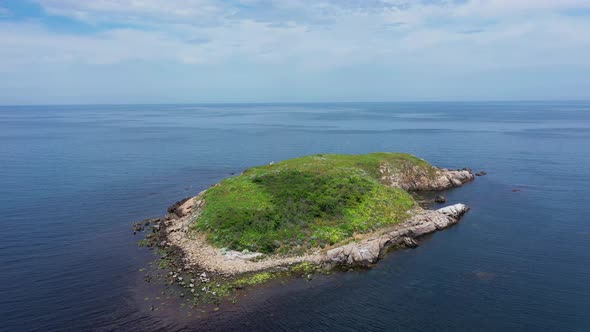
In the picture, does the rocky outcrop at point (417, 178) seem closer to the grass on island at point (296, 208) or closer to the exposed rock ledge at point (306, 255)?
the grass on island at point (296, 208)

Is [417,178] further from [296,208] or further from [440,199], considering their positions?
[296,208]

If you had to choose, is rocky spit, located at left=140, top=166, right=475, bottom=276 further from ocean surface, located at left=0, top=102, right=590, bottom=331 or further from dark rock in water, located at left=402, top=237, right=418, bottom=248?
ocean surface, located at left=0, top=102, right=590, bottom=331

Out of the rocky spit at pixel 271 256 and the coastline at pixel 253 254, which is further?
the rocky spit at pixel 271 256

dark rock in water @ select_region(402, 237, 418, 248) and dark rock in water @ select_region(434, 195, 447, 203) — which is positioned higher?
dark rock in water @ select_region(434, 195, 447, 203)

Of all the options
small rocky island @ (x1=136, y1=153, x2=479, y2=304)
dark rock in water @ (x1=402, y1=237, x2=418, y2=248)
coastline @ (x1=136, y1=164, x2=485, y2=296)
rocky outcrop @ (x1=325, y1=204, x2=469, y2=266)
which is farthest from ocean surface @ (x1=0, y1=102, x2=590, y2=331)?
small rocky island @ (x1=136, y1=153, x2=479, y2=304)

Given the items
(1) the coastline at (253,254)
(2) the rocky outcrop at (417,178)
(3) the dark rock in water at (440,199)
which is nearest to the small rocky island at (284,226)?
(1) the coastline at (253,254)

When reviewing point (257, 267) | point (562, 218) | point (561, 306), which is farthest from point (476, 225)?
point (257, 267)

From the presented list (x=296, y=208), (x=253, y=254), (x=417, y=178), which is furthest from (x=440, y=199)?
(x=253, y=254)
